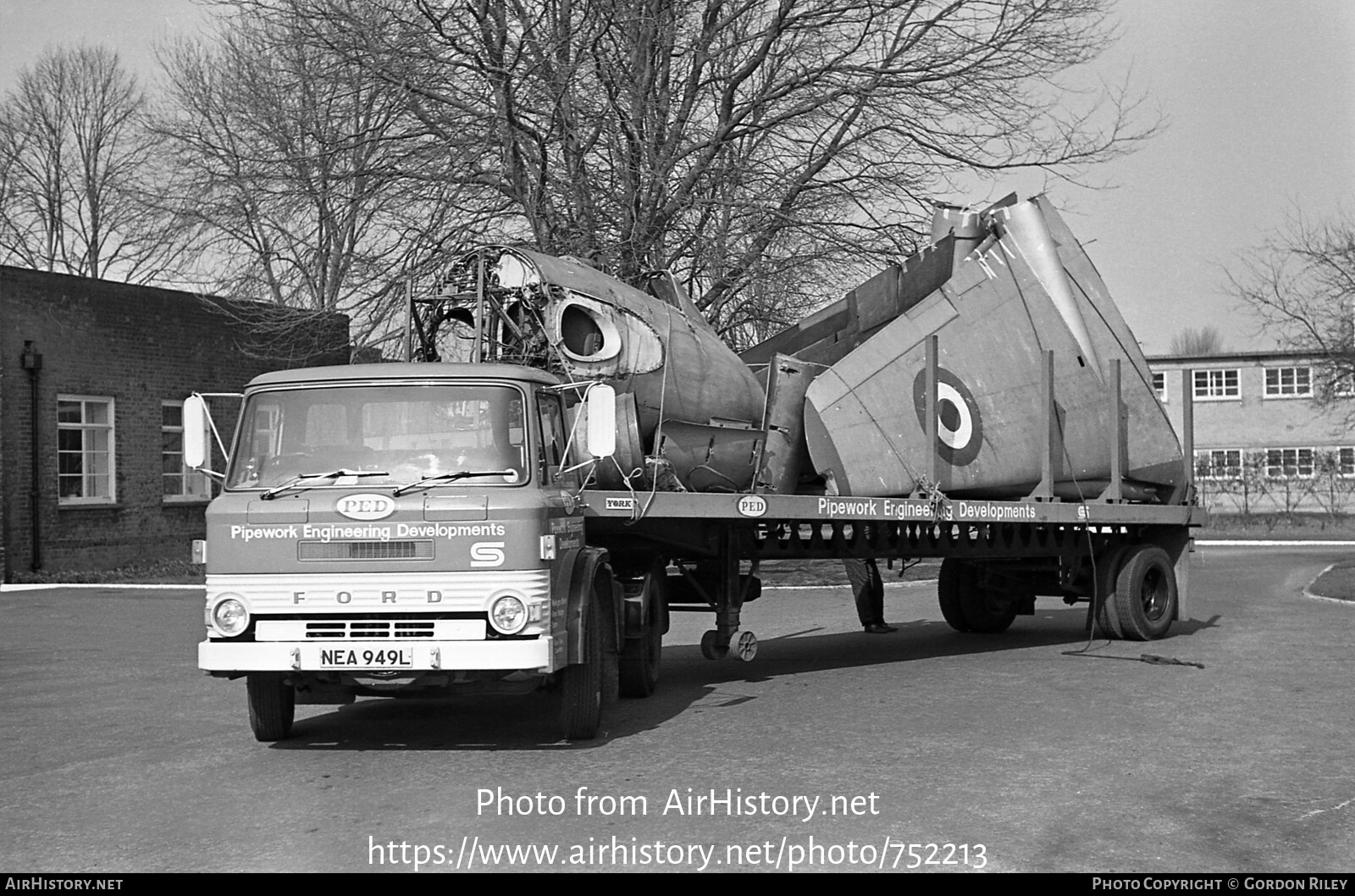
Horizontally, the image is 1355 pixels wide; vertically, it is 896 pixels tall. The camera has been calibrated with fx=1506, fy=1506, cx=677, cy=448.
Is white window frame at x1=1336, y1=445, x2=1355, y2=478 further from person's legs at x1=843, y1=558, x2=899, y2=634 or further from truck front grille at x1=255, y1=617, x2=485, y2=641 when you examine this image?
truck front grille at x1=255, y1=617, x2=485, y2=641

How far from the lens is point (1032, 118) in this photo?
74.3ft

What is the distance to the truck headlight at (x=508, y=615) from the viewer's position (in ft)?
26.8

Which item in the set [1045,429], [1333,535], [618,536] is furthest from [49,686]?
[1333,535]

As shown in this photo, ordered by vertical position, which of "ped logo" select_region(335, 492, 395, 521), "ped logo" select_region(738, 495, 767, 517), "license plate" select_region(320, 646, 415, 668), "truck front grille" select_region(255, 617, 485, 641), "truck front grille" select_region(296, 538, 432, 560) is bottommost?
"license plate" select_region(320, 646, 415, 668)

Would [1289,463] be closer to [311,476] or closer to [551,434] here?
[551,434]

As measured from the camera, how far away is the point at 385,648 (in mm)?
8148

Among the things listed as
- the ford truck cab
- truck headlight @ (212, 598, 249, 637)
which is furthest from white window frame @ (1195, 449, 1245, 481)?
truck headlight @ (212, 598, 249, 637)

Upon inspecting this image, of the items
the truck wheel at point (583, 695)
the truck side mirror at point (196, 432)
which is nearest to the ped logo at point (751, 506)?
the truck wheel at point (583, 695)

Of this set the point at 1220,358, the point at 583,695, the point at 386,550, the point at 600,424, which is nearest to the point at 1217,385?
the point at 1220,358

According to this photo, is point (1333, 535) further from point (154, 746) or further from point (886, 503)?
point (154, 746)

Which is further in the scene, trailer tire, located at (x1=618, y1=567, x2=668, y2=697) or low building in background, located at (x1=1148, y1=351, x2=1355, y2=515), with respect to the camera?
low building in background, located at (x1=1148, y1=351, x2=1355, y2=515)

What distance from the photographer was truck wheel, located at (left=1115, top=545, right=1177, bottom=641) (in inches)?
576

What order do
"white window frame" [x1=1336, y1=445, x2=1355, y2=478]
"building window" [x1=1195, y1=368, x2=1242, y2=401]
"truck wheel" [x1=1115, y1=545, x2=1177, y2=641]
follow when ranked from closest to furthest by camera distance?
"truck wheel" [x1=1115, y1=545, x2=1177, y2=641] < "white window frame" [x1=1336, y1=445, x2=1355, y2=478] < "building window" [x1=1195, y1=368, x2=1242, y2=401]

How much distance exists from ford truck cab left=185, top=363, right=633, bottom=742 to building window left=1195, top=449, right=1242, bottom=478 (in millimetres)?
40984
